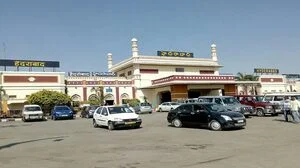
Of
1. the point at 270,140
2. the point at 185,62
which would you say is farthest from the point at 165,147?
the point at 185,62

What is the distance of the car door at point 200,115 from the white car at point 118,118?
3318 mm

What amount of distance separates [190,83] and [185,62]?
38.5ft

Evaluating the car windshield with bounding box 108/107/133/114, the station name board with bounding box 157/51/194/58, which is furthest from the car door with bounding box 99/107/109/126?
the station name board with bounding box 157/51/194/58

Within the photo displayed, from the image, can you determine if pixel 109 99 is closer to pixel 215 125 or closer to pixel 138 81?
pixel 138 81

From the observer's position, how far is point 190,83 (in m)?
50.2

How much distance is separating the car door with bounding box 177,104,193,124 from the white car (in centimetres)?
239

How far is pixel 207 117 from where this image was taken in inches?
680

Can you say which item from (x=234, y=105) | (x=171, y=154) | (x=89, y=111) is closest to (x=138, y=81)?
Result: (x=89, y=111)

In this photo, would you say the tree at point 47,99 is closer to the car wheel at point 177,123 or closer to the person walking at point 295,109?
the car wheel at point 177,123

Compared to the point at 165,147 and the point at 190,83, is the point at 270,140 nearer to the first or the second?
the point at 165,147

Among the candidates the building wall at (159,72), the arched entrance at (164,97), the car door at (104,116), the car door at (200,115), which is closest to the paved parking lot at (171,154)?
the car door at (200,115)

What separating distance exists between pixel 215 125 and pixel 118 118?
539cm

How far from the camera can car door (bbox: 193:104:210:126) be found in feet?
57.0

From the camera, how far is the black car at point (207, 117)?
16422 mm
